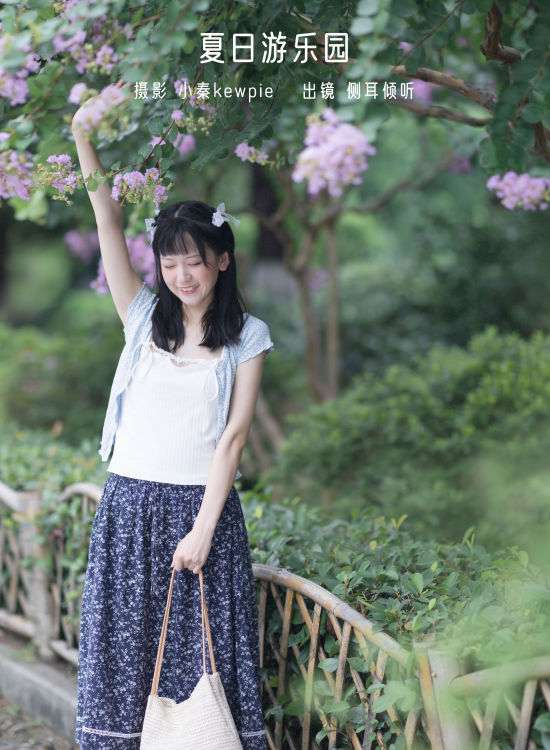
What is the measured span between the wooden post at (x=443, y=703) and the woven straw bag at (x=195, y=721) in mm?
481

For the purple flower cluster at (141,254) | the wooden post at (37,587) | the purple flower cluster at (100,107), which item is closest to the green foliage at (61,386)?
the purple flower cluster at (141,254)

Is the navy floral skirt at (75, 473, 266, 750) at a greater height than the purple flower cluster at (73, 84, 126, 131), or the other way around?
the purple flower cluster at (73, 84, 126, 131)

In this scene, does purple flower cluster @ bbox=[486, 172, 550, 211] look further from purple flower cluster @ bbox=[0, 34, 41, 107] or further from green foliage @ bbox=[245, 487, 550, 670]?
purple flower cluster @ bbox=[0, 34, 41, 107]

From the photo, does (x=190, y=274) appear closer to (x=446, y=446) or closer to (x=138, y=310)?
(x=138, y=310)

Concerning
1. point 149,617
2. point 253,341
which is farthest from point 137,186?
point 149,617

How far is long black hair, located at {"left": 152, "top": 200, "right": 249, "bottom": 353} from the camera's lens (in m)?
2.07

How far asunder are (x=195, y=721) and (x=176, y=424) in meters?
0.70

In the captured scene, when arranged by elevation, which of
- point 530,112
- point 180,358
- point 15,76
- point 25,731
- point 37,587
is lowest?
point 25,731

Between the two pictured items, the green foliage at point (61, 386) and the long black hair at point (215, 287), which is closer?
the long black hair at point (215, 287)

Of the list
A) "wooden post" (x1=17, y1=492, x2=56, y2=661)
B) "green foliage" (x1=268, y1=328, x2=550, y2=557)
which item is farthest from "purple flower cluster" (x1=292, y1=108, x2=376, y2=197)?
"green foliage" (x1=268, y1=328, x2=550, y2=557)

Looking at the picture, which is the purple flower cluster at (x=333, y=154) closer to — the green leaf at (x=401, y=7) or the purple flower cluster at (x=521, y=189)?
the green leaf at (x=401, y=7)

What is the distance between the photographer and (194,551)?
2.03 meters

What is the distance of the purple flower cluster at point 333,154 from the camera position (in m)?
1.44

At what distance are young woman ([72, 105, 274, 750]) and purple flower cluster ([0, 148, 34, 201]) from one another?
14cm
